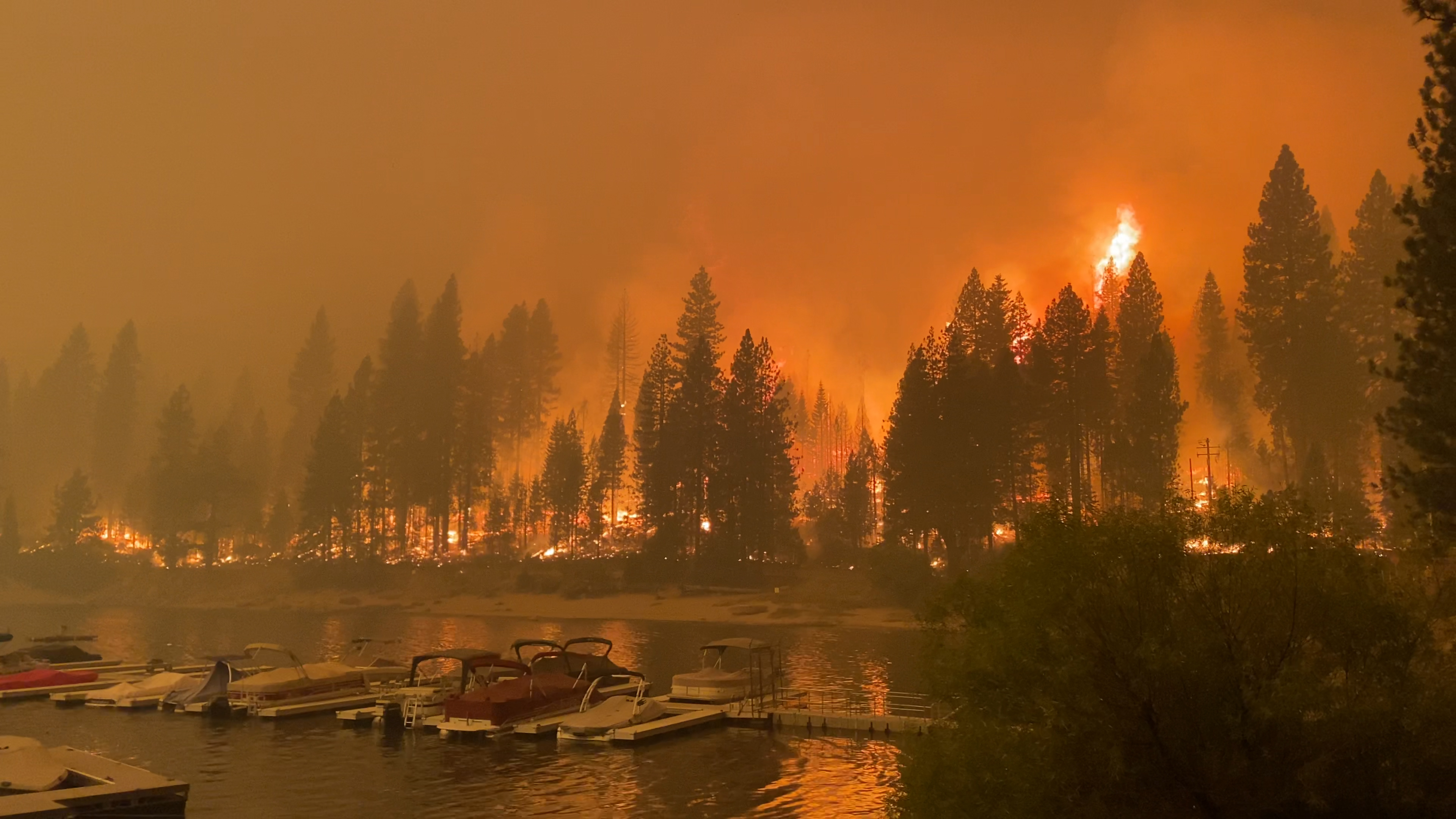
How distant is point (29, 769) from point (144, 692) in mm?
22031

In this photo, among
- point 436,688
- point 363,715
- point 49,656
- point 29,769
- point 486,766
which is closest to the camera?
point 29,769

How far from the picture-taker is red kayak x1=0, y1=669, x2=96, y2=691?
52.1m

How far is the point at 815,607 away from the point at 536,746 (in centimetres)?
5656

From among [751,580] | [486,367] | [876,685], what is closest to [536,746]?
[876,685]

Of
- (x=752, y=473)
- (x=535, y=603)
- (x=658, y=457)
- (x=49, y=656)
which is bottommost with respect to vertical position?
(x=49, y=656)

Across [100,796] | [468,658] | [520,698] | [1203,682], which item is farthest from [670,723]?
[1203,682]

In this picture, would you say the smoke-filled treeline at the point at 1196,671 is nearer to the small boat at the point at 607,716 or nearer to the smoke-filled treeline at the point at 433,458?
the small boat at the point at 607,716

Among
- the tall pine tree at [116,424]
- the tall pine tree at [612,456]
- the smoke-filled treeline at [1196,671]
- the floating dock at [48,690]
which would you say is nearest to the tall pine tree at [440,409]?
the tall pine tree at [612,456]

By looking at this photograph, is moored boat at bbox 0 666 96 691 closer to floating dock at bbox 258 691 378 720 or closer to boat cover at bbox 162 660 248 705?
boat cover at bbox 162 660 248 705

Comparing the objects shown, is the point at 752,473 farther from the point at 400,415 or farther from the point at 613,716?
the point at 613,716

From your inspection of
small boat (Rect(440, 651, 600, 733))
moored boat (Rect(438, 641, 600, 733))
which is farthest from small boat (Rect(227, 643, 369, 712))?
moored boat (Rect(438, 641, 600, 733))

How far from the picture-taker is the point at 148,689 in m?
47.6

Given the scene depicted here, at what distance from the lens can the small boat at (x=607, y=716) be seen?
3809 centimetres

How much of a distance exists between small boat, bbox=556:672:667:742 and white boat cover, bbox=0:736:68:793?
15.5 m
